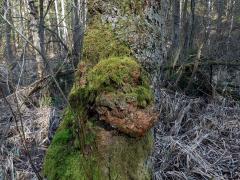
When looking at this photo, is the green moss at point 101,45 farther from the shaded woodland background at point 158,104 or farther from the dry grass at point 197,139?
the dry grass at point 197,139

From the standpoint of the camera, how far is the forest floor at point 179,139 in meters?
3.09

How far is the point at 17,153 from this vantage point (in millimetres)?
3355

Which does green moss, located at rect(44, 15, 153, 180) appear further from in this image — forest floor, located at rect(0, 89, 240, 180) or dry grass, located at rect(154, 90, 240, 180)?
dry grass, located at rect(154, 90, 240, 180)

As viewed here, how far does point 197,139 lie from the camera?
3650mm

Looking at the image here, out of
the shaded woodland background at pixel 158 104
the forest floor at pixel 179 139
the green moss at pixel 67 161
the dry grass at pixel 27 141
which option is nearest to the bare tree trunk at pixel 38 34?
the shaded woodland background at pixel 158 104

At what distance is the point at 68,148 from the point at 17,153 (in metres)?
1.58

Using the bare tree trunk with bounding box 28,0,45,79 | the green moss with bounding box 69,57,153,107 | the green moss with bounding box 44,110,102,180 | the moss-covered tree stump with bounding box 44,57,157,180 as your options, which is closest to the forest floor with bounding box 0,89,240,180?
the green moss with bounding box 44,110,102,180

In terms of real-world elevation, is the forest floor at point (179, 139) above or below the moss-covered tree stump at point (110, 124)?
below

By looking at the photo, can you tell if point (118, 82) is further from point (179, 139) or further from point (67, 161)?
point (179, 139)

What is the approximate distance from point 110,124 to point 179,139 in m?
1.88

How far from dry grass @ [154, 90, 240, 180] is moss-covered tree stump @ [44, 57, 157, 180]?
109cm

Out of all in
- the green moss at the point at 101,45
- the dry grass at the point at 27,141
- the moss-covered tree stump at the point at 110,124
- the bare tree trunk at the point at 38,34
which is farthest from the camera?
the bare tree trunk at the point at 38,34

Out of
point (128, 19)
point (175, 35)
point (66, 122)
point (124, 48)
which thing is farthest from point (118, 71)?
point (175, 35)

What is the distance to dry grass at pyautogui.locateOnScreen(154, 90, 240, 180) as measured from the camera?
3.09 meters
